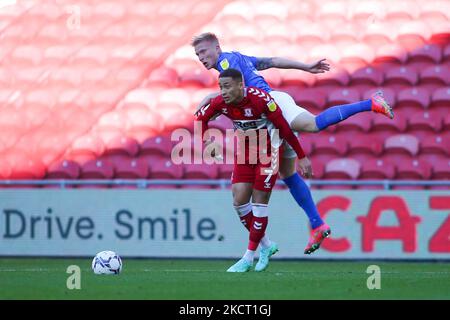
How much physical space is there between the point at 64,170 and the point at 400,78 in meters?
5.10

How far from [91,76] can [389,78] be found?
15.8 feet

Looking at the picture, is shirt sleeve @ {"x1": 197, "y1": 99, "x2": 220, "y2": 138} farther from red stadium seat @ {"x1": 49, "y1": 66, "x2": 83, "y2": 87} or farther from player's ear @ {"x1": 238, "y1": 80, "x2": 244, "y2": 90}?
red stadium seat @ {"x1": 49, "y1": 66, "x2": 83, "y2": 87}

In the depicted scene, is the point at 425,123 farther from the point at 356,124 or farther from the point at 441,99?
the point at 356,124

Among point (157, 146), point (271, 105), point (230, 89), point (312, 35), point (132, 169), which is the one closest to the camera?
point (230, 89)

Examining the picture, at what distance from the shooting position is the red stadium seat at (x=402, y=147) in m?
12.6

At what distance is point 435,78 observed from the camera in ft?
44.4

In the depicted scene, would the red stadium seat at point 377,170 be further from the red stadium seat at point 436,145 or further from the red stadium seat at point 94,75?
the red stadium seat at point 94,75

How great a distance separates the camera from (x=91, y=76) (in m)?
15.0

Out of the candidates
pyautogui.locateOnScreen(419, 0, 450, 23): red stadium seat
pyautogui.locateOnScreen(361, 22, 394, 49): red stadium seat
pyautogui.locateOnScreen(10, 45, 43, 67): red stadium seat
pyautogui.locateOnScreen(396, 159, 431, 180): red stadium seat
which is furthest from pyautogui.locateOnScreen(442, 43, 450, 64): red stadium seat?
pyautogui.locateOnScreen(10, 45, 43, 67): red stadium seat

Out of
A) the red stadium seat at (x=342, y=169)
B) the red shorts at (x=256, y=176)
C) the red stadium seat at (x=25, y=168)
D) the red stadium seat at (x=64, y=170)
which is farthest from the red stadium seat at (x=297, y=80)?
the red shorts at (x=256, y=176)

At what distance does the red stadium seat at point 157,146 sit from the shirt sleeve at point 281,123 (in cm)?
513

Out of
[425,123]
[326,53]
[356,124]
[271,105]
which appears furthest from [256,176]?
[326,53]
